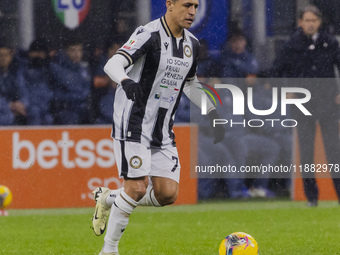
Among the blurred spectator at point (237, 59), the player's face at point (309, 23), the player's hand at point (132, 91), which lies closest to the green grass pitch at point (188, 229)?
the blurred spectator at point (237, 59)

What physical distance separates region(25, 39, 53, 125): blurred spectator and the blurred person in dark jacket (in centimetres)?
293

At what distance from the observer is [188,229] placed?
29.2ft

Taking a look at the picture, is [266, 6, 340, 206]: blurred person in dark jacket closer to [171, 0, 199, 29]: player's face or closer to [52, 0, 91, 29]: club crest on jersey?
[52, 0, 91, 29]: club crest on jersey

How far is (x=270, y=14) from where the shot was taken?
11.4 m

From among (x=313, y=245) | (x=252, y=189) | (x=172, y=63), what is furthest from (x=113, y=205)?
(x=252, y=189)

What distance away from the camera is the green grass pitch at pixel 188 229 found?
763 cm

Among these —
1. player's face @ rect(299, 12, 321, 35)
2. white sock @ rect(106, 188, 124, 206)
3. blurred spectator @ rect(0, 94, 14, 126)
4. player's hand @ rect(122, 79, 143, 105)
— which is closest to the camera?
player's hand @ rect(122, 79, 143, 105)

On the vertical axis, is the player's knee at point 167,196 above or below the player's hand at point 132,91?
below

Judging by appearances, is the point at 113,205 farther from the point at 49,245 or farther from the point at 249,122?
the point at 249,122

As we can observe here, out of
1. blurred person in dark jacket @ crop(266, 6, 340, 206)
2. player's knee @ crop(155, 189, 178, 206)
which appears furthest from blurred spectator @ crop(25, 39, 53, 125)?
player's knee @ crop(155, 189, 178, 206)

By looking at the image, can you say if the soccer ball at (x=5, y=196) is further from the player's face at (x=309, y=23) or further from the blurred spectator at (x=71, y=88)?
the player's face at (x=309, y=23)

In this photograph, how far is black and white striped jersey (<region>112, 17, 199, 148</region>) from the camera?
259 inches

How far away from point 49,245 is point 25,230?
3.74ft

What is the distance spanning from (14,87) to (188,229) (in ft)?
10.9
